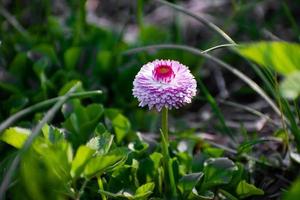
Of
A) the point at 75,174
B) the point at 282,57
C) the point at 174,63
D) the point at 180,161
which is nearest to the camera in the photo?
the point at 282,57

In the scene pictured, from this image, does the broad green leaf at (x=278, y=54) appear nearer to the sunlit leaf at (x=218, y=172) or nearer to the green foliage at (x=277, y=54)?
the green foliage at (x=277, y=54)

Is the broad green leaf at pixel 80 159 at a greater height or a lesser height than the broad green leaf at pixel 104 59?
lesser

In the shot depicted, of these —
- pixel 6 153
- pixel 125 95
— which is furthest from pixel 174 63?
pixel 125 95

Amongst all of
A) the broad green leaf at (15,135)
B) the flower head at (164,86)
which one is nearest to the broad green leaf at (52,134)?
the broad green leaf at (15,135)

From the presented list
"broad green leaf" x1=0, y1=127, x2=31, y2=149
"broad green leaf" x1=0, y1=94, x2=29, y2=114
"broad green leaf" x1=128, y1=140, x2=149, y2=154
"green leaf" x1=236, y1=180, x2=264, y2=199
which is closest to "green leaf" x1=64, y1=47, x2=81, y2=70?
"broad green leaf" x1=0, y1=94, x2=29, y2=114

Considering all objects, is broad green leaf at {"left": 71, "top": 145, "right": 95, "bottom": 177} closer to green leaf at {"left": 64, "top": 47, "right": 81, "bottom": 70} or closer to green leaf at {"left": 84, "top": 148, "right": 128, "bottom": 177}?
green leaf at {"left": 84, "top": 148, "right": 128, "bottom": 177}

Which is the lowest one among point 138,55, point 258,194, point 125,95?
point 258,194

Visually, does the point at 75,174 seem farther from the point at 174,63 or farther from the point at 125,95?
the point at 125,95
